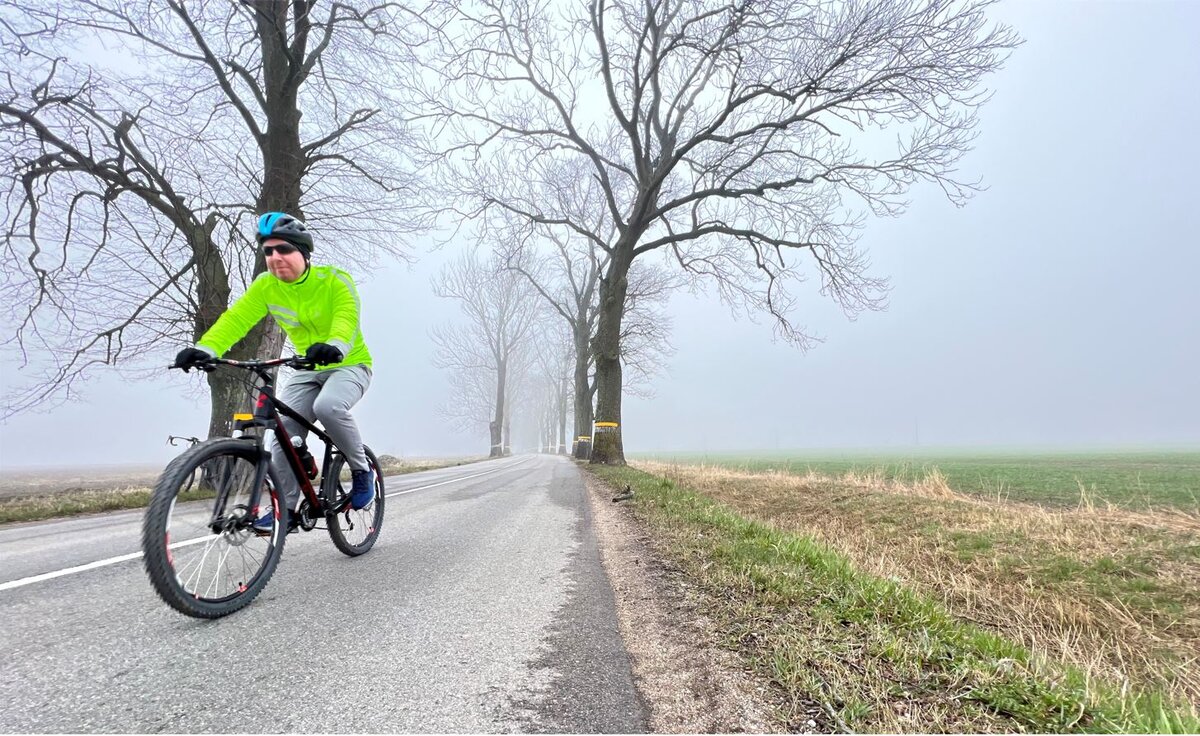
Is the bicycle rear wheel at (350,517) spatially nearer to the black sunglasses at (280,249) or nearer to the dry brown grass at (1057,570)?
the black sunglasses at (280,249)

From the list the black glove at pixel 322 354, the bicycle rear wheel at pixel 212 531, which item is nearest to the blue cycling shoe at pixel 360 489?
the bicycle rear wheel at pixel 212 531

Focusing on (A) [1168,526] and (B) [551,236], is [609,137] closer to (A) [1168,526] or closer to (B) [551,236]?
(B) [551,236]

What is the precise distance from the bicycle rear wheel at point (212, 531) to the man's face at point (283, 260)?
107 cm

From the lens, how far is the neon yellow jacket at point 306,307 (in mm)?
3014

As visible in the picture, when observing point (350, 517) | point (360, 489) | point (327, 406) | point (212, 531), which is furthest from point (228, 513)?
point (350, 517)

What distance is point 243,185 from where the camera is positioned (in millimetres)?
9648

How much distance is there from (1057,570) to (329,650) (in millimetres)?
5541

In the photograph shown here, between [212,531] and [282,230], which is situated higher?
[282,230]

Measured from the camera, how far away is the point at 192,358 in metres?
2.57

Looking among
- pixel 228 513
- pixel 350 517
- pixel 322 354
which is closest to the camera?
pixel 228 513

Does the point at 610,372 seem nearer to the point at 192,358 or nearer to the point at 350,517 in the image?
the point at 350,517

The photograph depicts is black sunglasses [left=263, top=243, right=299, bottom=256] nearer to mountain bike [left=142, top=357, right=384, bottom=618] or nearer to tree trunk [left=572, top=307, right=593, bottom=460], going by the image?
mountain bike [left=142, top=357, right=384, bottom=618]

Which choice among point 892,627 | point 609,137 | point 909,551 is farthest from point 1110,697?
point 609,137

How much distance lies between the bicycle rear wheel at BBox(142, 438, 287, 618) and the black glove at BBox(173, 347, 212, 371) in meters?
0.45
